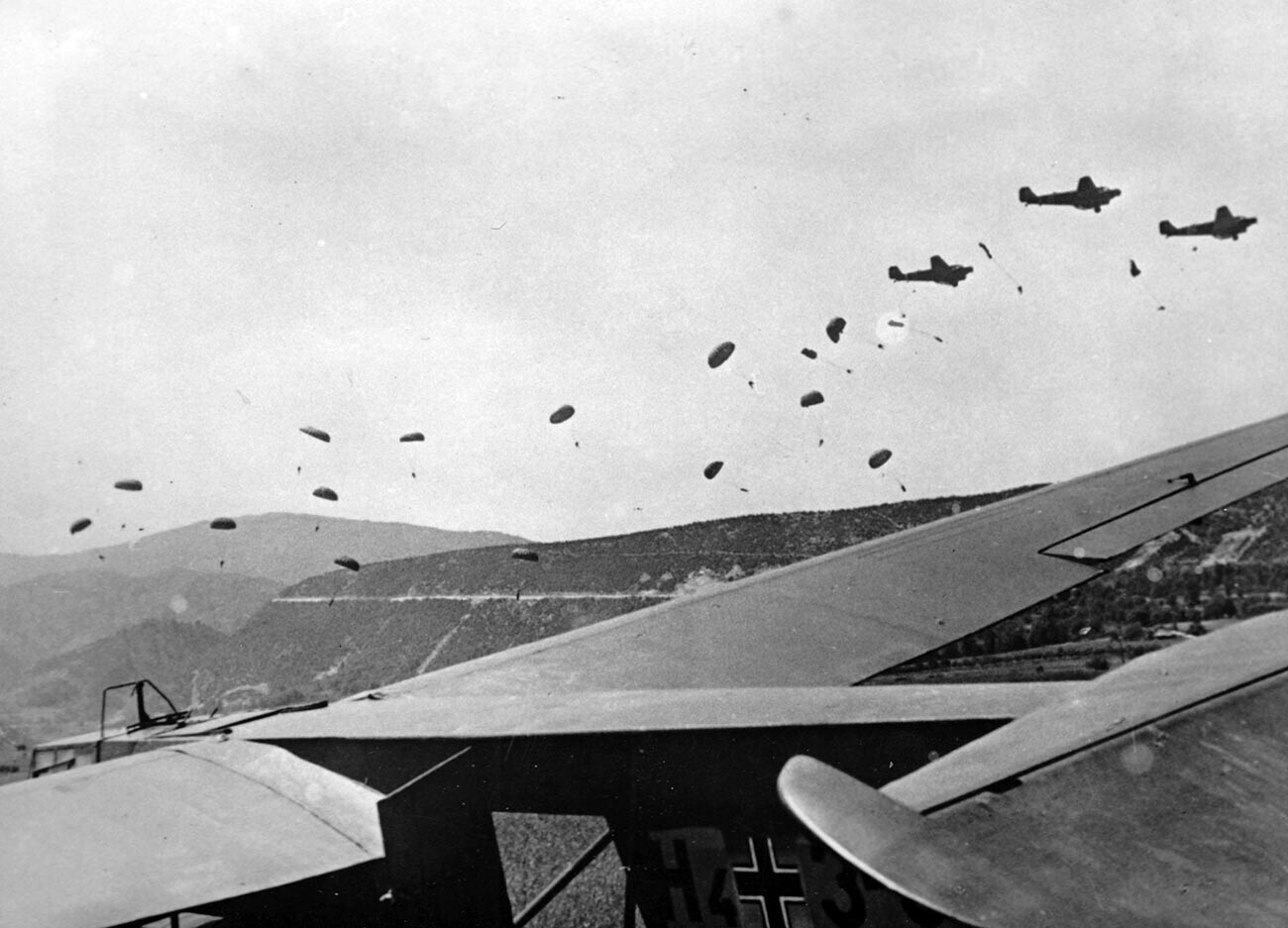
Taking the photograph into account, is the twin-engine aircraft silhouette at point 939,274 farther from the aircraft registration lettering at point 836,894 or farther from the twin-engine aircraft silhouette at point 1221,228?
the aircraft registration lettering at point 836,894

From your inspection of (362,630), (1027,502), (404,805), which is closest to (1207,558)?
(1027,502)

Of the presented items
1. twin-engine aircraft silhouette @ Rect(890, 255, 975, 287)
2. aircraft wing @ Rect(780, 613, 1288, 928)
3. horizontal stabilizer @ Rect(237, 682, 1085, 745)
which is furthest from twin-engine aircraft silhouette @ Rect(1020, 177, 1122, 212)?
aircraft wing @ Rect(780, 613, 1288, 928)

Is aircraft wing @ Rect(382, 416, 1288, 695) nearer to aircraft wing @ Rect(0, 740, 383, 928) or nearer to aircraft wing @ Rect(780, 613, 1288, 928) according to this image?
aircraft wing @ Rect(0, 740, 383, 928)

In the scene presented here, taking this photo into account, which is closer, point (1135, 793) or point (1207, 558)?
point (1135, 793)

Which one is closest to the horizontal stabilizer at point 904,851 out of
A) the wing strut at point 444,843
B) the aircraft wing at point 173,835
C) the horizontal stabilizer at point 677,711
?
the horizontal stabilizer at point 677,711

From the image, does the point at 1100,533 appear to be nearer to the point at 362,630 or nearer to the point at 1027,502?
the point at 1027,502
